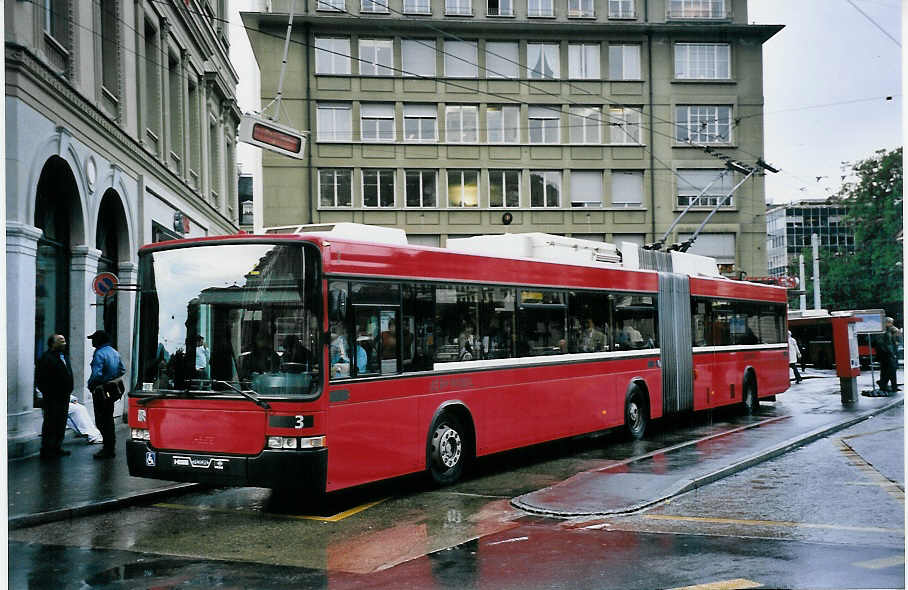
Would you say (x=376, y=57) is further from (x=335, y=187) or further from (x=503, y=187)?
(x=335, y=187)

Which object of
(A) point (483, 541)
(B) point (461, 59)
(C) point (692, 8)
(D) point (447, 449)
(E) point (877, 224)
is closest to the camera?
(A) point (483, 541)

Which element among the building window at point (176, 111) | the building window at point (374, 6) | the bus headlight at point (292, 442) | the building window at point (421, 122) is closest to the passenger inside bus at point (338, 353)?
the bus headlight at point (292, 442)

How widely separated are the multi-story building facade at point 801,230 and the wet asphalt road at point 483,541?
13.4ft

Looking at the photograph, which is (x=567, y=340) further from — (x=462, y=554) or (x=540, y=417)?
(x=462, y=554)

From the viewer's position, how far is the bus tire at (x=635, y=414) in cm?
1550

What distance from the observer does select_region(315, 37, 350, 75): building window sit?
21.1m

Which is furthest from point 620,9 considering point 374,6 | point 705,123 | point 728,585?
point 728,585

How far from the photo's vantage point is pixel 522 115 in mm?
29812

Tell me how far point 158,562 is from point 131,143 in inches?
515

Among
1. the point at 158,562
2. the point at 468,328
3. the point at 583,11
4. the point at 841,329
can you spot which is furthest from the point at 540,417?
the point at 841,329

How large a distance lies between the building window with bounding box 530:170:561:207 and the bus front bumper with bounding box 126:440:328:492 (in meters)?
21.2

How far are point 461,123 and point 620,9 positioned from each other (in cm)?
1394

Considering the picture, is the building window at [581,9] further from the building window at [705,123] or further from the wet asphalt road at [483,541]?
the wet asphalt road at [483,541]

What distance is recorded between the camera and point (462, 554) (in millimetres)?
7688
